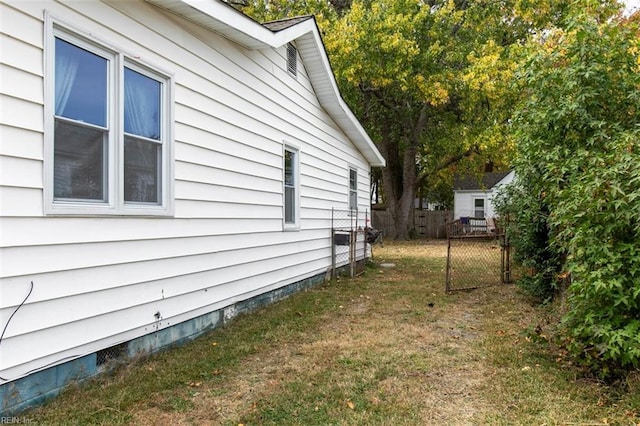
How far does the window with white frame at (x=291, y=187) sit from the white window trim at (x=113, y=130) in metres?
A: 3.07

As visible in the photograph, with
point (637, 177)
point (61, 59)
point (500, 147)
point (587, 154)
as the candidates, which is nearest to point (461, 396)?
point (637, 177)

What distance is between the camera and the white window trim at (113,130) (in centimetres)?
311

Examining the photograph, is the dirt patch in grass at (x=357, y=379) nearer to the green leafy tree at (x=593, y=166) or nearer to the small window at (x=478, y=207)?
the green leafy tree at (x=593, y=166)

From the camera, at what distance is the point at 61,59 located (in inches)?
129

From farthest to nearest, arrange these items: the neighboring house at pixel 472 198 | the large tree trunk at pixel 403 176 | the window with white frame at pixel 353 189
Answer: the neighboring house at pixel 472 198 < the large tree trunk at pixel 403 176 < the window with white frame at pixel 353 189

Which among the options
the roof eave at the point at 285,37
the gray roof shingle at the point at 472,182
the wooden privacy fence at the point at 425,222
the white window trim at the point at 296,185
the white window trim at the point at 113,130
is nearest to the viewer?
the white window trim at the point at 113,130

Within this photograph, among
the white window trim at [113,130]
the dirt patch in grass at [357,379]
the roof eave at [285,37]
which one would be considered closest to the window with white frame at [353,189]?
the roof eave at [285,37]

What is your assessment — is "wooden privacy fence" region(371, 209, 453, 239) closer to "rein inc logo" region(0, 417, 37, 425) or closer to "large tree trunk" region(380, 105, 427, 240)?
"large tree trunk" region(380, 105, 427, 240)

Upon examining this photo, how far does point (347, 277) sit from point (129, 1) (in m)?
6.98

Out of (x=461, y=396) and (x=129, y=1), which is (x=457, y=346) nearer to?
(x=461, y=396)

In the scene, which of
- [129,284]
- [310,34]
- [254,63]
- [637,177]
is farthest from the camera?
[310,34]

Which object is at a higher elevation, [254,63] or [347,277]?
[254,63]

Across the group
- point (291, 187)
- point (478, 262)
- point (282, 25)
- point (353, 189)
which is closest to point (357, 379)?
point (291, 187)

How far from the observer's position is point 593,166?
3797 millimetres
